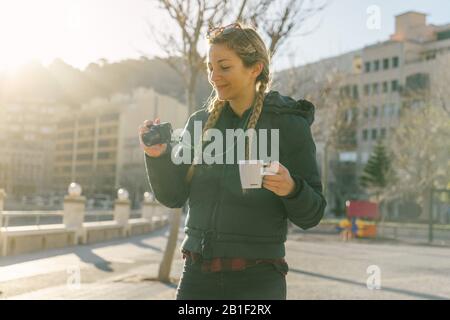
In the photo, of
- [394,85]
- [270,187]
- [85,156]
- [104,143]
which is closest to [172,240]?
[270,187]

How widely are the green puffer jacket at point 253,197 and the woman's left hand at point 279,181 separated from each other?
0.22 ft

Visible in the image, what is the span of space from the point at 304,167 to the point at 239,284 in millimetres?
446

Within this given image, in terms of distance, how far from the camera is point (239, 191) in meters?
2.26

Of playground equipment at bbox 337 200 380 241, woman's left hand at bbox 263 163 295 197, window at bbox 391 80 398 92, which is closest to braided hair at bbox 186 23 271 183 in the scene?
woman's left hand at bbox 263 163 295 197

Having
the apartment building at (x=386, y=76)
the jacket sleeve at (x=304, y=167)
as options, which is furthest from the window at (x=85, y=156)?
the jacket sleeve at (x=304, y=167)

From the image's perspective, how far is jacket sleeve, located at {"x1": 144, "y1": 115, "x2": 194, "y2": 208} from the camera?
244cm

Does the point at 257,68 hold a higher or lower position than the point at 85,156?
lower

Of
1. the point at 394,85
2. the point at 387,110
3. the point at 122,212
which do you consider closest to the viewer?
the point at 122,212

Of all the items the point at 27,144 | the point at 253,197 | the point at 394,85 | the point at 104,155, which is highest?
the point at 394,85

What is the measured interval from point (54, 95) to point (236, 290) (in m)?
146

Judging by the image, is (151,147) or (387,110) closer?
(151,147)

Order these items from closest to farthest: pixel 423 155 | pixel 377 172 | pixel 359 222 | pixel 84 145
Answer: pixel 359 222
pixel 423 155
pixel 377 172
pixel 84 145

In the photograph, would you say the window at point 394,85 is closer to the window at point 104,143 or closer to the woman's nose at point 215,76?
the window at point 104,143

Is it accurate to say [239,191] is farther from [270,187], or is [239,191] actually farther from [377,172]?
[377,172]
